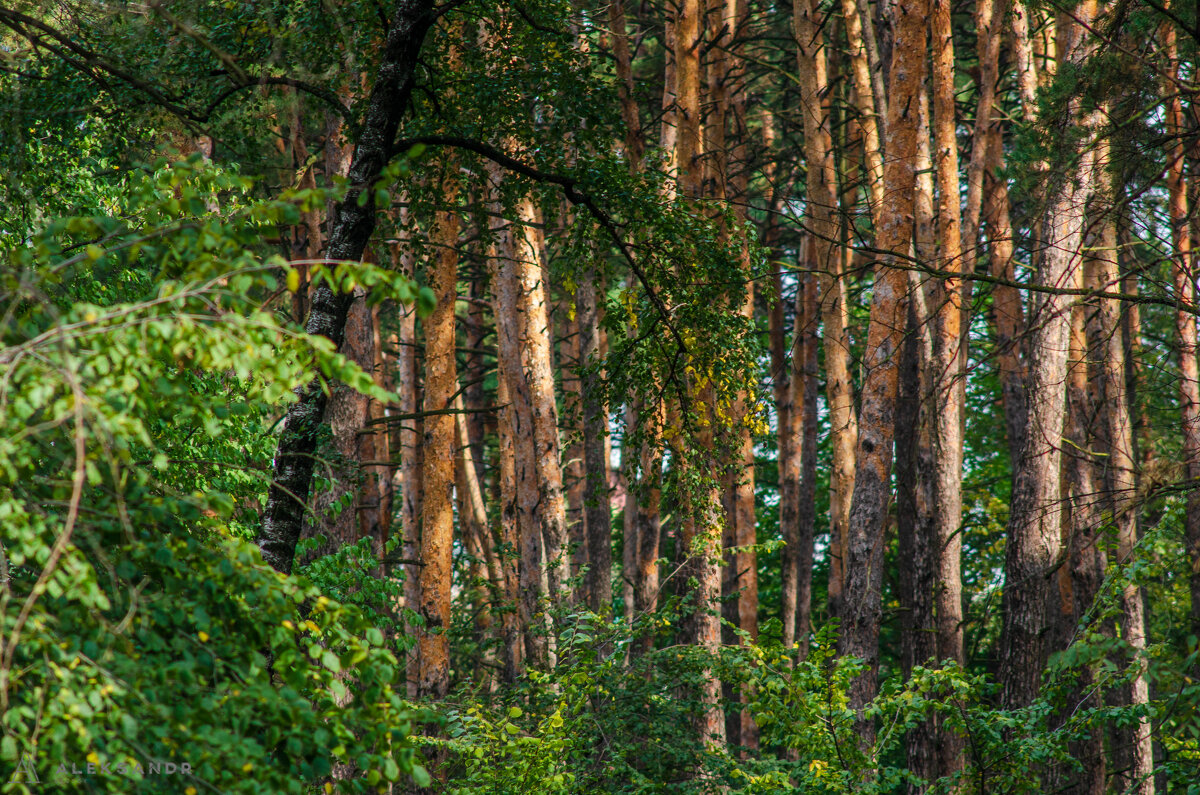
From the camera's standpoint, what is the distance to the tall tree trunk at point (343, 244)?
5332 mm

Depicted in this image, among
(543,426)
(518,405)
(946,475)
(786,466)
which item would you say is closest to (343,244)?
(518,405)

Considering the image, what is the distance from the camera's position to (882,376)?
27.8ft

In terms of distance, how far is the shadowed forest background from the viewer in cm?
255

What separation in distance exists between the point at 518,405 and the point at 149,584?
281 inches

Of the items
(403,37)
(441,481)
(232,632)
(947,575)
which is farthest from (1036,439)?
(232,632)

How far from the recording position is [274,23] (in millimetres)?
6742

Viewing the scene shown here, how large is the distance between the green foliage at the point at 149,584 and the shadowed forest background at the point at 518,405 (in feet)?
0.06

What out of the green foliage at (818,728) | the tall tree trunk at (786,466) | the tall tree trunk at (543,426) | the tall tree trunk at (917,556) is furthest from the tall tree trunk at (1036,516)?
the tall tree trunk at (786,466)

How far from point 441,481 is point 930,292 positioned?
20.9 ft

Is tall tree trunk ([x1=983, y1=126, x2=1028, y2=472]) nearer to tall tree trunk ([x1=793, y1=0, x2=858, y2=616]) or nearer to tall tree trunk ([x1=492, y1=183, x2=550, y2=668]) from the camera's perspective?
tall tree trunk ([x1=793, y1=0, x2=858, y2=616])

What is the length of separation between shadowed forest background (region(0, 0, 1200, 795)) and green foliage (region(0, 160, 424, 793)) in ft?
0.06

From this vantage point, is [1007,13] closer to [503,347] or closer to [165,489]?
[503,347]

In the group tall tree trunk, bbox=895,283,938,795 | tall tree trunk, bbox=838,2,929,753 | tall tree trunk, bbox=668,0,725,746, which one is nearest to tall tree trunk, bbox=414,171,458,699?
tall tree trunk, bbox=668,0,725,746

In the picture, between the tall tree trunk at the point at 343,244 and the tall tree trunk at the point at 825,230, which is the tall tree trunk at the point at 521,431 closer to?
the tall tree trunk at the point at 825,230
